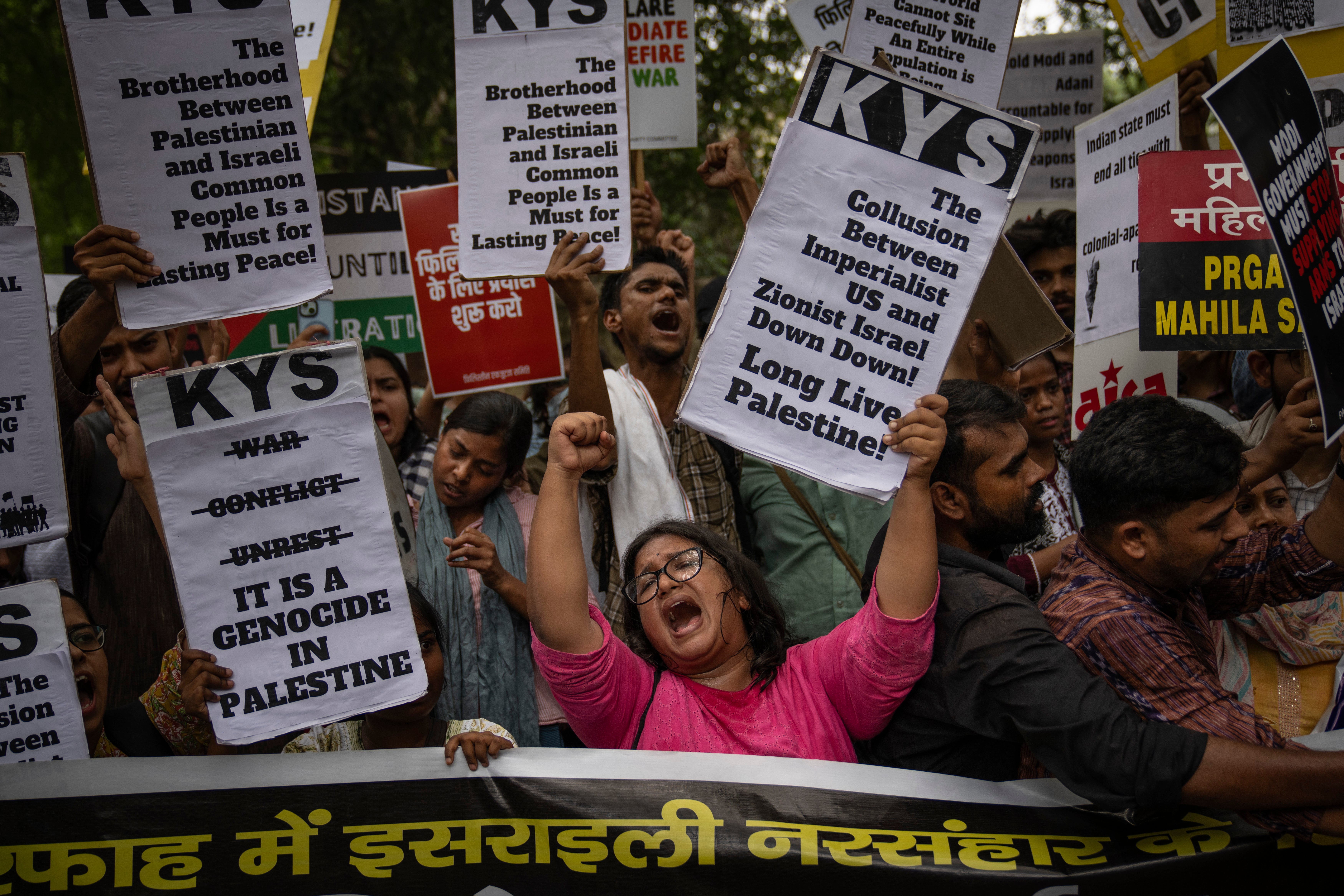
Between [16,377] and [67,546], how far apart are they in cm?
86

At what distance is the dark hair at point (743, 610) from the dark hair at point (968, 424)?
56 centimetres

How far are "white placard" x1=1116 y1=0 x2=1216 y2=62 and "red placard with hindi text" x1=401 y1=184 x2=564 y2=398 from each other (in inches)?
103

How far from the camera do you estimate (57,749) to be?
2.84 m

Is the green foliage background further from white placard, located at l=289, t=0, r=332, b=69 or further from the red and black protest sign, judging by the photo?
the red and black protest sign

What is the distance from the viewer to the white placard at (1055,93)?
6.01 meters

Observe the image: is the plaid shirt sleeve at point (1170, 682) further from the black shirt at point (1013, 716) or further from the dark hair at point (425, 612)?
the dark hair at point (425, 612)

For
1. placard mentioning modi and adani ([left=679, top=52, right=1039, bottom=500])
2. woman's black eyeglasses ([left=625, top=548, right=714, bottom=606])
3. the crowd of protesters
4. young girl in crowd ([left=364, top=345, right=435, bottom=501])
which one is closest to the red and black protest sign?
the crowd of protesters

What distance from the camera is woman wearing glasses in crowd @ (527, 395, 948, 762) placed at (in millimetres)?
2535

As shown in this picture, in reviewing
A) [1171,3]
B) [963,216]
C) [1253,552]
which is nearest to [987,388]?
[963,216]

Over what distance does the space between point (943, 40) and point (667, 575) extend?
8.98 feet

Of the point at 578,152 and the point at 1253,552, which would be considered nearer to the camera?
the point at 1253,552

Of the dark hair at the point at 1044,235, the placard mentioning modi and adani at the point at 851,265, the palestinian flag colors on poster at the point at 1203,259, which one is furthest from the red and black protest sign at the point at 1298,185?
the dark hair at the point at 1044,235

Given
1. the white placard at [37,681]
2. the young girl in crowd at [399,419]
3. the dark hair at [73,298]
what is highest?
the dark hair at [73,298]

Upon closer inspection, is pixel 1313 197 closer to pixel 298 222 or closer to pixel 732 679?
pixel 732 679
